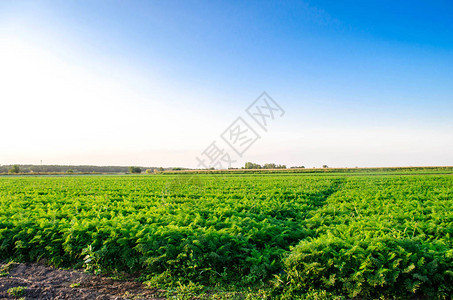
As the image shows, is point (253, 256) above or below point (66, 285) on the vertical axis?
above

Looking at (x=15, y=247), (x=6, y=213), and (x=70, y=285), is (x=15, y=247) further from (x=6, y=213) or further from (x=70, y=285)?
(x=6, y=213)

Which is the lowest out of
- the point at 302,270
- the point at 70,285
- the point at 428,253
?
the point at 70,285

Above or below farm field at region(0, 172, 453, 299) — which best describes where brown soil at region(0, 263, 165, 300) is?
below

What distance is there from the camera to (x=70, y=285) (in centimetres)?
562

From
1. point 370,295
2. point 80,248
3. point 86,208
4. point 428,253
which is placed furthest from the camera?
Answer: point 86,208

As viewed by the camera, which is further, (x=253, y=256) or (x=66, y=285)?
(x=253, y=256)

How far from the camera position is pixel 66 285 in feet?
18.5

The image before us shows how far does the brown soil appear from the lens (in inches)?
204

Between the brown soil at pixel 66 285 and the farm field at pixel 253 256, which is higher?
the farm field at pixel 253 256

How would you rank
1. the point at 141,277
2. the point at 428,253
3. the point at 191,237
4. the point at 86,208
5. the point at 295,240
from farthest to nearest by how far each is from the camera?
the point at 86,208 < the point at 295,240 < the point at 191,237 < the point at 141,277 < the point at 428,253

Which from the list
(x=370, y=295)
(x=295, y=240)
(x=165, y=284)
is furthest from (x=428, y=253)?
(x=165, y=284)

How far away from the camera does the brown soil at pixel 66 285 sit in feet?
17.0

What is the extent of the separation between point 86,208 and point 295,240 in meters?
9.01

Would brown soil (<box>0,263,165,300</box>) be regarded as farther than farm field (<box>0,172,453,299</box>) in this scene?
Yes
